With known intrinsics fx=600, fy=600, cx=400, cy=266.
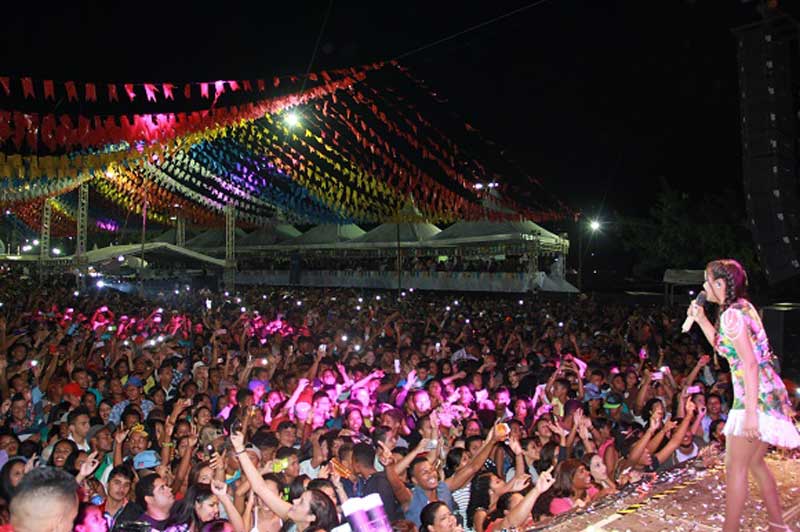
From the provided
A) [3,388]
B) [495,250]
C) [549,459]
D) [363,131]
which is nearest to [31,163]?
[3,388]

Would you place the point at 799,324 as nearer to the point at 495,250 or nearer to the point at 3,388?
the point at 3,388

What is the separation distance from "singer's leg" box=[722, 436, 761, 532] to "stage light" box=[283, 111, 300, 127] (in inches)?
386

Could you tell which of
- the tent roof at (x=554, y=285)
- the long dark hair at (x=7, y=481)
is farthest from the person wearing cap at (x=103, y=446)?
the tent roof at (x=554, y=285)

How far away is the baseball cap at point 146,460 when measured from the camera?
14.4ft

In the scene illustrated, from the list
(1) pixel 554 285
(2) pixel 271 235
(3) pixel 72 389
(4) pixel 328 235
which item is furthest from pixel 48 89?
(2) pixel 271 235

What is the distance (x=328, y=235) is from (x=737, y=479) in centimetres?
2295

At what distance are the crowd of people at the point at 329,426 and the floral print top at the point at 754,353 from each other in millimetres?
1102

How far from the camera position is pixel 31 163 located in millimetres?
8695

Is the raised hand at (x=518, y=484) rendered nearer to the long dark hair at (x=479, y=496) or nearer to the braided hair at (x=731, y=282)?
the long dark hair at (x=479, y=496)

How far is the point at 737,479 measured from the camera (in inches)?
113

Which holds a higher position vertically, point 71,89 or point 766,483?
point 71,89

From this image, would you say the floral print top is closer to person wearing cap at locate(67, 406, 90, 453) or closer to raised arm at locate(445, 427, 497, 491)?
raised arm at locate(445, 427, 497, 491)

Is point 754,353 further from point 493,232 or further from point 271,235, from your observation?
point 271,235

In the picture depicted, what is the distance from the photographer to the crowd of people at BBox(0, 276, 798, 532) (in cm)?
347
